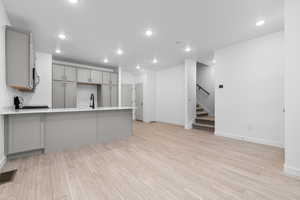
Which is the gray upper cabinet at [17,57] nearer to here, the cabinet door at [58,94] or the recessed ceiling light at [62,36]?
the recessed ceiling light at [62,36]

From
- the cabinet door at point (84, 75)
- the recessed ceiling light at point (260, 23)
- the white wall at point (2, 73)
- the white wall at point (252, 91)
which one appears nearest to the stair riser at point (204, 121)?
the white wall at point (252, 91)

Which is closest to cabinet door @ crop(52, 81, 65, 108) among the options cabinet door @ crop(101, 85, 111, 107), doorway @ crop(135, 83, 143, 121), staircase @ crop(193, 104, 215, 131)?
cabinet door @ crop(101, 85, 111, 107)

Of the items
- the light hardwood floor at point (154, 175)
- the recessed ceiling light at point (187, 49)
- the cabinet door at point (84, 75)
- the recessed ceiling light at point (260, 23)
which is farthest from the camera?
the cabinet door at point (84, 75)

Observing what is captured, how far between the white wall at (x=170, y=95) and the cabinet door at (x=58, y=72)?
14.7ft

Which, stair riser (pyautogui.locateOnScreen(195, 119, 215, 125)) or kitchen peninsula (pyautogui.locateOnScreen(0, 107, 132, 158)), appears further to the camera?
stair riser (pyautogui.locateOnScreen(195, 119, 215, 125))

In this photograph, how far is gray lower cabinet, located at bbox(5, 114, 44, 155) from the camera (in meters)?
2.45

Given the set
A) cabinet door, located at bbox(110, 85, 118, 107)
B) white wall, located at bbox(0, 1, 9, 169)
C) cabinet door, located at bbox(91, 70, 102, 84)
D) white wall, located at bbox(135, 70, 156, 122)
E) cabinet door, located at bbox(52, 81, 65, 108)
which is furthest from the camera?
white wall, located at bbox(135, 70, 156, 122)

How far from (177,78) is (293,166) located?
4875 millimetres

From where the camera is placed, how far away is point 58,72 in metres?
4.88

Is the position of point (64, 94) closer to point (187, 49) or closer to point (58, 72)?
point (58, 72)

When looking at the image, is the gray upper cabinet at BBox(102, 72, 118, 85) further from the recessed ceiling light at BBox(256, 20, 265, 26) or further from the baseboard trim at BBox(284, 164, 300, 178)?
the baseboard trim at BBox(284, 164, 300, 178)

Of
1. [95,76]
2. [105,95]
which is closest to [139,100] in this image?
[105,95]

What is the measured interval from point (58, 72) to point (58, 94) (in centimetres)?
83

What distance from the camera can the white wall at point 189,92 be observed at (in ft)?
17.4
